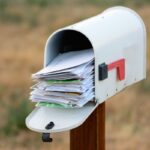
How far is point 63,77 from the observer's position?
2504 millimetres

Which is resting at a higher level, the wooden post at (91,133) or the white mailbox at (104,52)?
the white mailbox at (104,52)

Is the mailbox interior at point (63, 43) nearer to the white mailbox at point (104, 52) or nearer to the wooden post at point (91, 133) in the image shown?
the white mailbox at point (104, 52)

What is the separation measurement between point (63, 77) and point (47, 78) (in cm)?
6

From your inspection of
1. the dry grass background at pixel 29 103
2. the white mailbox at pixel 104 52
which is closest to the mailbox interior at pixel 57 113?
the white mailbox at pixel 104 52

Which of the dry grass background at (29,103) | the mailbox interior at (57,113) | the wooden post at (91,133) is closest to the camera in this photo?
the mailbox interior at (57,113)

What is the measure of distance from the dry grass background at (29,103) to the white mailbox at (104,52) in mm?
2949

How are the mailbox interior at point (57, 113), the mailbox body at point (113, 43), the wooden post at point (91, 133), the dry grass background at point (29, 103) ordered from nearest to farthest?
the mailbox interior at point (57, 113) → the mailbox body at point (113, 43) → the wooden post at point (91, 133) → the dry grass background at point (29, 103)

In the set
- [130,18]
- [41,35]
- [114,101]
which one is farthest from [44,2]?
[130,18]

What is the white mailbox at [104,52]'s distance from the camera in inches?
99.9

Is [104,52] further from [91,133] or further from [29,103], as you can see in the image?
[29,103]

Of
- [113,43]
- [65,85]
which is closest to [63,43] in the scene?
[113,43]

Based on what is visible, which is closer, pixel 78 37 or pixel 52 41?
pixel 52 41

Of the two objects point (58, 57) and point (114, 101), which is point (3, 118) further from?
point (58, 57)

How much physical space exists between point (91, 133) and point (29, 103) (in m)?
4.33
